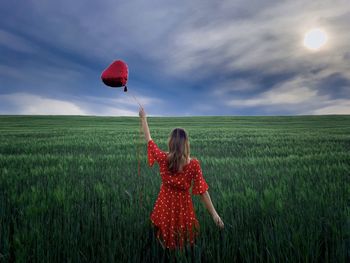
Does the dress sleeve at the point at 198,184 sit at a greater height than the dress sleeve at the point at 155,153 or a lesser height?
lesser

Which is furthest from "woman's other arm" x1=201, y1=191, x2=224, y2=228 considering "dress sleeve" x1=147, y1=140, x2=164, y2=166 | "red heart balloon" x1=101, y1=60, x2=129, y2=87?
"red heart balloon" x1=101, y1=60, x2=129, y2=87

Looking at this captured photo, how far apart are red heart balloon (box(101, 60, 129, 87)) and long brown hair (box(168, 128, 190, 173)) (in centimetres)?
86

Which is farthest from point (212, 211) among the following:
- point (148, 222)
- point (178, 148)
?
point (148, 222)

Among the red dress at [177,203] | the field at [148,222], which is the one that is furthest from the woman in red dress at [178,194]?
the field at [148,222]

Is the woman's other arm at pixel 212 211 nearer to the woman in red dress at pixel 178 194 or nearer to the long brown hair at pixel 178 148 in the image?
the woman in red dress at pixel 178 194

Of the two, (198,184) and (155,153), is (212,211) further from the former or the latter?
(155,153)

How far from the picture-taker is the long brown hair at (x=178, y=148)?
2738 mm

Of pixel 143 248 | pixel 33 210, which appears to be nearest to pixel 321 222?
pixel 143 248

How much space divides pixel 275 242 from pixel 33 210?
277 cm

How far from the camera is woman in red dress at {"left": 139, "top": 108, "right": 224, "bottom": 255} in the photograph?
276cm

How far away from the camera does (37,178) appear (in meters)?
5.80

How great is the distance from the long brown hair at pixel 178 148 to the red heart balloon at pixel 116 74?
862mm

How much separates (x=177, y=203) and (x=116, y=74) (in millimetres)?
1525

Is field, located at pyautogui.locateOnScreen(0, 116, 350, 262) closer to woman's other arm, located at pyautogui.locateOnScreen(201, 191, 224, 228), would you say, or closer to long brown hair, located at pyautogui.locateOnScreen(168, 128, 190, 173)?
woman's other arm, located at pyautogui.locateOnScreen(201, 191, 224, 228)
